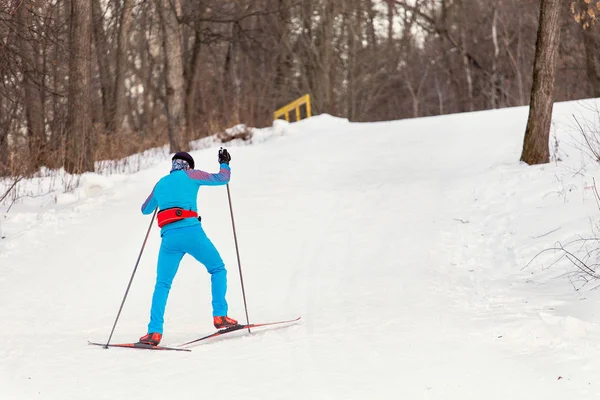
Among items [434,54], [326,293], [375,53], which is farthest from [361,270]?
[434,54]

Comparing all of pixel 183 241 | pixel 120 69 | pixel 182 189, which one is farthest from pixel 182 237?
pixel 120 69

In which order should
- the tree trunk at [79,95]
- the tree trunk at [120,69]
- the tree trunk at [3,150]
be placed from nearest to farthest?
the tree trunk at [3,150] → the tree trunk at [79,95] → the tree trunk at [120,69]

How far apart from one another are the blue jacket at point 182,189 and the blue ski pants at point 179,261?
0.09m

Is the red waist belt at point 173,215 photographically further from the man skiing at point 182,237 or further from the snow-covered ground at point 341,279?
the snow-covered ground at point 341,279

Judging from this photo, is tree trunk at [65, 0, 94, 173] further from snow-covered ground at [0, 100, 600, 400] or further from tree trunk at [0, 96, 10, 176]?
tree trunk at [0, 96, 10, 176]

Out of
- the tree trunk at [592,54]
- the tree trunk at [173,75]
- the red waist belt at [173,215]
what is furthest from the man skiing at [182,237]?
the tree trunk at [592,54]

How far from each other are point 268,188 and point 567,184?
5746mm

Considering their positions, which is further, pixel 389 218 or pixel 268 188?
pixel 268 188

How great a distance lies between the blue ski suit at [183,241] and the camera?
23.7 feet

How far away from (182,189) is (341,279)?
279cm

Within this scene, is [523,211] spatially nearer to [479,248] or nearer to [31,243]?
[479,248]

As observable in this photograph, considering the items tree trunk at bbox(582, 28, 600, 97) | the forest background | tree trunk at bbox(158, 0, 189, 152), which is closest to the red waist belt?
the forest background

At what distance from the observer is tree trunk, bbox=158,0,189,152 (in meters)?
19.1

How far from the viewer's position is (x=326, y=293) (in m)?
8.81
